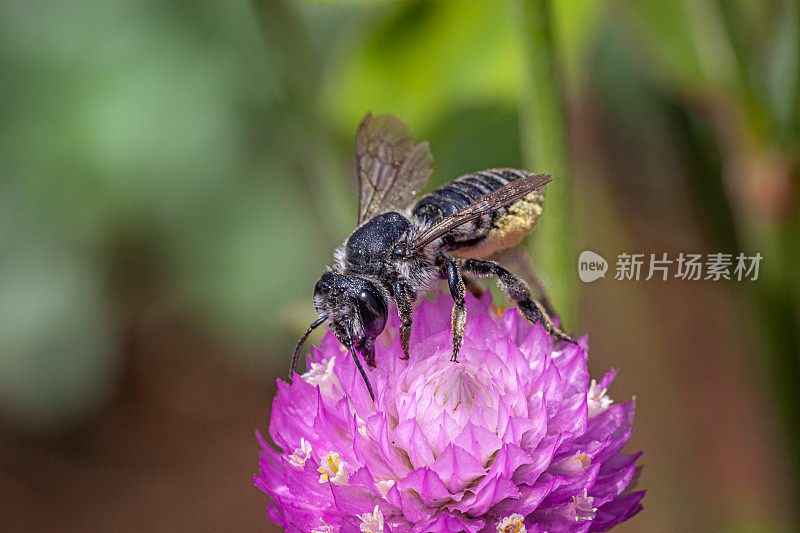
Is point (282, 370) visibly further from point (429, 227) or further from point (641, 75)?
point (429, 227)

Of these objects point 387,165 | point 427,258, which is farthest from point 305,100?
point 427,258

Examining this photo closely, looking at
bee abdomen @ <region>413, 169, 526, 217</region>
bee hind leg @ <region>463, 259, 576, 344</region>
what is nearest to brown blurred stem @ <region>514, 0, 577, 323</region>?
bee abdomen @ <region>413, 169, 526, 217</region>

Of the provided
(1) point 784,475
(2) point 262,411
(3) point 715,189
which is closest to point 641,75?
(3) point 715,189

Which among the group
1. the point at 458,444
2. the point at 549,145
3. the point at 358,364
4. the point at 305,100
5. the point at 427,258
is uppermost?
the point at 305,100

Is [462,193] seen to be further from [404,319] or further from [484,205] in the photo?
[404,319]

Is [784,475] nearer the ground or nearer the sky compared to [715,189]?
nearer the ground

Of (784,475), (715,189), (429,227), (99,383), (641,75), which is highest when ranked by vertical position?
(641,75)
